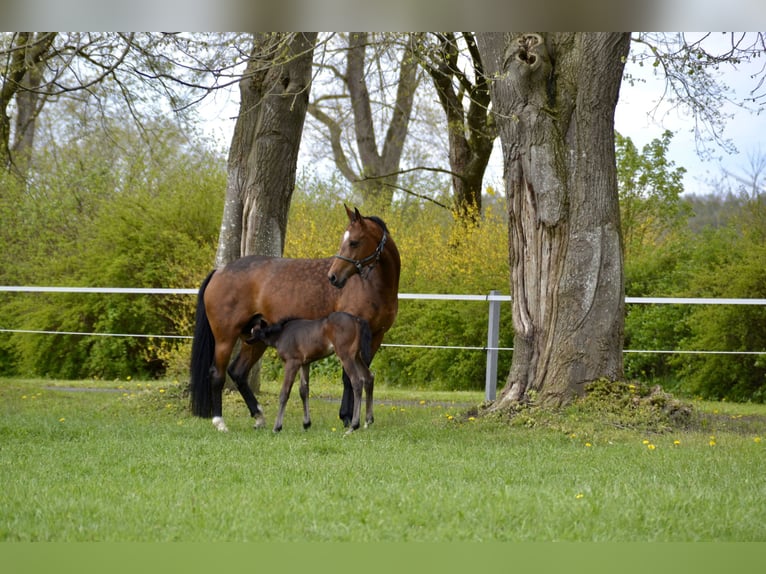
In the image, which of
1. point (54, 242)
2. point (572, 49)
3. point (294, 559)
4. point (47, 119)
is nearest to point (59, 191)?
point (54, 242)

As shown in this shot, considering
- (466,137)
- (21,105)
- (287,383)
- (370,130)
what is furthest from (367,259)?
(21,105)

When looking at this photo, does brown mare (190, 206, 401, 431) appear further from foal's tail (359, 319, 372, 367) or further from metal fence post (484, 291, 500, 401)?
metal fence post (484, 291, 500, 401)

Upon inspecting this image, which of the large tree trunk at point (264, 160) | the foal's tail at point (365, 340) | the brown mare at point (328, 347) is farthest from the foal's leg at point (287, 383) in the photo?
the large tree trunk at point (264, 160)

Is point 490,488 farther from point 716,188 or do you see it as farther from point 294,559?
point 716,188

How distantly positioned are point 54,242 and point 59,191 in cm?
125

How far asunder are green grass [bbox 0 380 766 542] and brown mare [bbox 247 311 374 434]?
1.37 feet

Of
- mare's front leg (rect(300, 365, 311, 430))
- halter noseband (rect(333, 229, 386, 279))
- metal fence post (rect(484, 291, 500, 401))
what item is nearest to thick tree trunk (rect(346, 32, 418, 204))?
metal fence post (rect(484, 291, 500, 401))

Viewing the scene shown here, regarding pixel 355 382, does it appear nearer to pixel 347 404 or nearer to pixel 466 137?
pixel 347 404

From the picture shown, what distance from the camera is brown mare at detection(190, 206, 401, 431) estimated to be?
8680 mm

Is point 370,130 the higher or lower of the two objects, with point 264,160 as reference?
higher

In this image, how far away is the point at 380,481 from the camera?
5.87 metres

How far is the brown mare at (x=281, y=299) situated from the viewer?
8.68 meters

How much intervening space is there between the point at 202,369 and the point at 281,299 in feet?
3.65

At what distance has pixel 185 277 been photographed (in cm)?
1780
